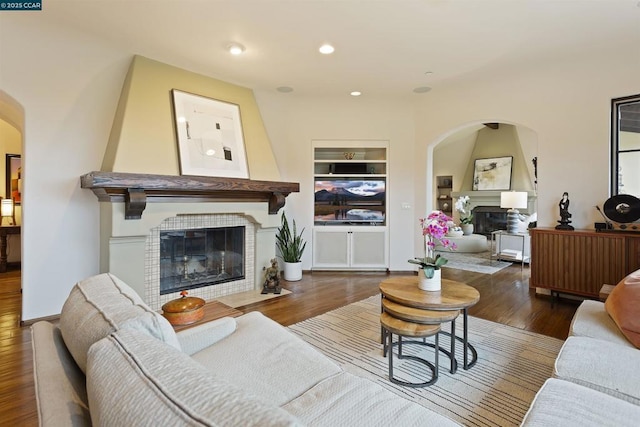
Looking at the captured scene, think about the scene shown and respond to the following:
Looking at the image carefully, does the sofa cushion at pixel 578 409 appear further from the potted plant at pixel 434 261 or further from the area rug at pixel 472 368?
the potted plant at pixel 434 261

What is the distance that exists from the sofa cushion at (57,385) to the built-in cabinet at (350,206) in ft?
14.6

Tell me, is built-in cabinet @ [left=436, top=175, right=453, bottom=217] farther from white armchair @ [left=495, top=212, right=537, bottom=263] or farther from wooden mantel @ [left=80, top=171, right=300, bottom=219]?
wooden mantel @ [left=80, top=171, right=300, bottom=219]

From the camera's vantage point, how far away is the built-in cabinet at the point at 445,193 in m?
11.2

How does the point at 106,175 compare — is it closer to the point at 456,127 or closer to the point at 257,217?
the point at 257,217

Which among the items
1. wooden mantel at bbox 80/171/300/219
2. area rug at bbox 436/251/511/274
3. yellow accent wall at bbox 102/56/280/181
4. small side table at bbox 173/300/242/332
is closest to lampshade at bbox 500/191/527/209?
area rug at bbox 436/251/511/274

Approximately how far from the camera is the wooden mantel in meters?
3.02

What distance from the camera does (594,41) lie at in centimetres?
338

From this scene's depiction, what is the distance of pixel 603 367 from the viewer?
156 cm

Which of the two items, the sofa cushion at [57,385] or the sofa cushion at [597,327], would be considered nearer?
the sofa cushion at [57,385]

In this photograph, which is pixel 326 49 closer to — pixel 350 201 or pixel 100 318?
pixel 350 201

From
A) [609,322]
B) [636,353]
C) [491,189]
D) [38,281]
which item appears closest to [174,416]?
[636,353]

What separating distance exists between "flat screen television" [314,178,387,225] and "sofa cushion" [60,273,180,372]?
443cm

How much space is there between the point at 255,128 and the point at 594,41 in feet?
13.1

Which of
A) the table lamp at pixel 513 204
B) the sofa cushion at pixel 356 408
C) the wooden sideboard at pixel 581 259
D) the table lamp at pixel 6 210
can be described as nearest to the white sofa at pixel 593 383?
the sofa cushion at pixel 356 408
